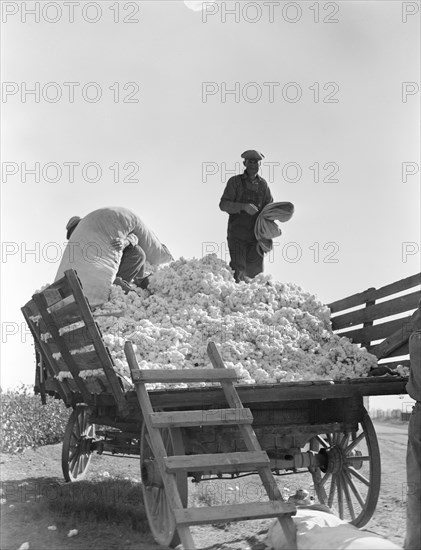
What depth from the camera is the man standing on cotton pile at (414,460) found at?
329 centimetres

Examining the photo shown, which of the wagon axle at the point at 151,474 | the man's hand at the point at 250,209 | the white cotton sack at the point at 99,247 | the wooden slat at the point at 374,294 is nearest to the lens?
the wagon axle at the point at 151,474

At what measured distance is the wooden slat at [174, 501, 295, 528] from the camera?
320cm

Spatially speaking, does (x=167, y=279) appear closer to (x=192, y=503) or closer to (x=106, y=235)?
(x=106, y=235)

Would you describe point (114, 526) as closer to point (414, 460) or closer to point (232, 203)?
point (414, 460)

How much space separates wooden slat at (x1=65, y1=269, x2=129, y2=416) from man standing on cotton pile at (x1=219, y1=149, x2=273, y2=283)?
3328 millimetres

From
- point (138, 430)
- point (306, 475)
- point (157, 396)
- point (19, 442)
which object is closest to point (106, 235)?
point (138, 430)

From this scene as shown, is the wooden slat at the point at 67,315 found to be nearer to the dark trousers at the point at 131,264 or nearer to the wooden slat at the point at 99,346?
the wooden slat at the point at 99,346

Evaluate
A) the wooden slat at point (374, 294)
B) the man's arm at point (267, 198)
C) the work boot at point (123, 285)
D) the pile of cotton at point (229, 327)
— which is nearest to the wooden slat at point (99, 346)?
the pile of cotton at point (229, 327)

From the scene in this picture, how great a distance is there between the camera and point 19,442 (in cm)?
983

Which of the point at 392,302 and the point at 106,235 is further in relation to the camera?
the point at 106,235

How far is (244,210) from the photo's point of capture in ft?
23.7

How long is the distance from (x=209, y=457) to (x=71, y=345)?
1.60 m

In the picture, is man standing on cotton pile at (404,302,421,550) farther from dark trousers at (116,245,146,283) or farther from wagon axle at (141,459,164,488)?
dark trousers at (116,245,146,283)

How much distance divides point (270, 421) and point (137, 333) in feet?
3.88
